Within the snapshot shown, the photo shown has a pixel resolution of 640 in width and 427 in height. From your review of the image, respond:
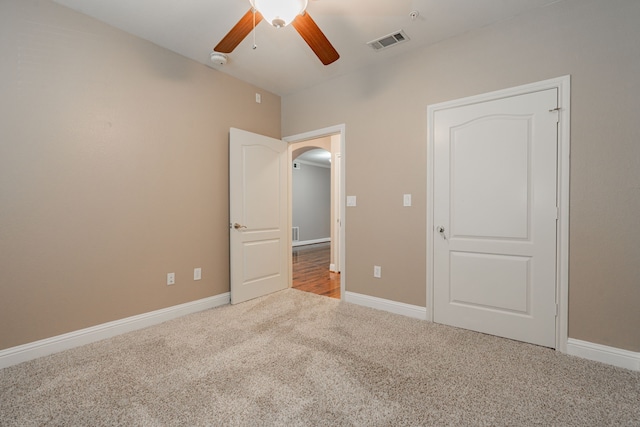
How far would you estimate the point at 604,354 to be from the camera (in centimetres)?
201

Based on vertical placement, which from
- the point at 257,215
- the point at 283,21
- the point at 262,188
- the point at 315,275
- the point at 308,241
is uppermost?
the point at 283,21

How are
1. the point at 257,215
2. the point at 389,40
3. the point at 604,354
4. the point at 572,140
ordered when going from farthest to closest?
the point at 257,215
the point at 389,40
the point at 572,140
the point at 604,354

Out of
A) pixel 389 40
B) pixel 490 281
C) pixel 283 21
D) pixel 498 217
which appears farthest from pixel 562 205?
pixel 283 21

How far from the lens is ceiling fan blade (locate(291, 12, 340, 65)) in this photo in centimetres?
176

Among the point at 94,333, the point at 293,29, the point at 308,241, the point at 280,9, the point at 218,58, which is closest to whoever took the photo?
→ the point at 280,9

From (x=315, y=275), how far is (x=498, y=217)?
3.01 metres

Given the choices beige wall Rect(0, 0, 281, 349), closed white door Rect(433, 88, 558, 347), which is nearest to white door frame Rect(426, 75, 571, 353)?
closed white door Rect(433, 88, 558, 347)

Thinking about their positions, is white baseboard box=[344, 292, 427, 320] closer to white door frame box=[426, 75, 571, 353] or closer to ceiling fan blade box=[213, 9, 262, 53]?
white door frame box=[426, 75, 571, 353]

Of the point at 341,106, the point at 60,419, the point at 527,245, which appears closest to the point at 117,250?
the point at 60,419

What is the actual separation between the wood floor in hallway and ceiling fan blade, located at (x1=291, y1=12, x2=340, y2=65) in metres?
2.67

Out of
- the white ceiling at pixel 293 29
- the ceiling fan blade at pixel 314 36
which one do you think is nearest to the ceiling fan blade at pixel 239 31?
the ceiling fan blade at pixel 314 36

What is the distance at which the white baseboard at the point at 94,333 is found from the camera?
6.61 ft

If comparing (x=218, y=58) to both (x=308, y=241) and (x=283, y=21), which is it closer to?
(x=283, y=21)

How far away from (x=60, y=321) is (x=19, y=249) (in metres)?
0.62
